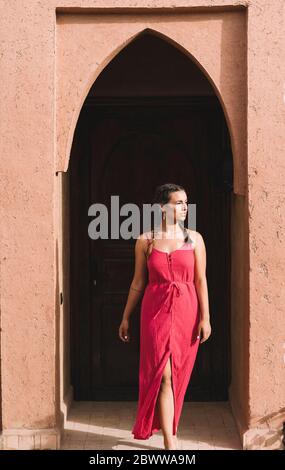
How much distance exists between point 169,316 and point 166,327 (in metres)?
0.08

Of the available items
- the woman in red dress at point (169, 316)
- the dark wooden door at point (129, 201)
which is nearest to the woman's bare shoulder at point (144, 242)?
the woman in red dress at point (169, 316)

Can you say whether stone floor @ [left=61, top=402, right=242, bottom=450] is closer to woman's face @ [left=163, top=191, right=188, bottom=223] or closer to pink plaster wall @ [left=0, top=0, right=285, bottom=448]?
pink plaster wall @ [left=0, top=0, right=285, bottom=448]

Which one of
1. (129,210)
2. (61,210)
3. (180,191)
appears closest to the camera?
(180,191)

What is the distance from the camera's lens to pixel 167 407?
5.69 metres

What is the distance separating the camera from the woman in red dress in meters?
5.68

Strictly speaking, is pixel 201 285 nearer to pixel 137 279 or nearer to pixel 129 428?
pixel 137 279

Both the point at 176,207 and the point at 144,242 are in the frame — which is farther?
the point at 144,242

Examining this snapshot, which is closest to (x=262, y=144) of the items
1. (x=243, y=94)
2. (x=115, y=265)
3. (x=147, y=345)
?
(x=243, y=94)

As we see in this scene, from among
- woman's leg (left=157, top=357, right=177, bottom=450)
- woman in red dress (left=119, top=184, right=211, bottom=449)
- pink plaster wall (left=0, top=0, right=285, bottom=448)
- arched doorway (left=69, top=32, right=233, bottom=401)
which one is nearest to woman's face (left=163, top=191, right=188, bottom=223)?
woman in red dress (left=119, top=184, right=211, bottom=449)

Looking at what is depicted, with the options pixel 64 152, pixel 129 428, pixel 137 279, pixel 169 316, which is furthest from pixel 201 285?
pixel 129 428

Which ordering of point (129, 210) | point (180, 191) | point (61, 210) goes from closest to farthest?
1. point (180, 191)
2. point (61, 210)
3. point (129, 210)
